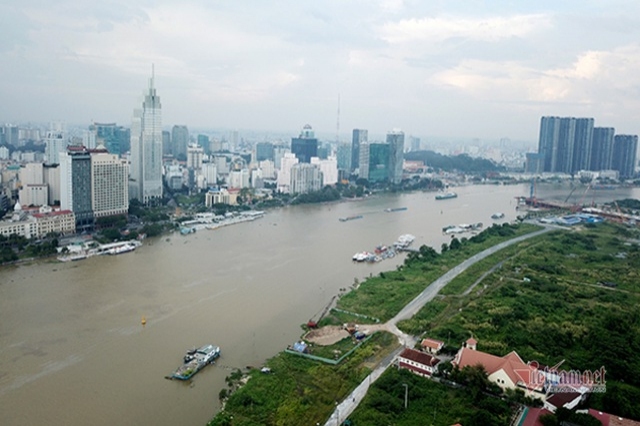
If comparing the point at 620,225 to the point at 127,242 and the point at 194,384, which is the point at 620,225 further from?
the point at 194,384

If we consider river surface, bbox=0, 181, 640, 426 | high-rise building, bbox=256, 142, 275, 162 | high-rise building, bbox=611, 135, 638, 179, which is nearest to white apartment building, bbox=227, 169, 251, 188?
river surface, bbox=0, 181, 640, 426

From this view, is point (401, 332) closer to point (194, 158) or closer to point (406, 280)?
point (406, 280)

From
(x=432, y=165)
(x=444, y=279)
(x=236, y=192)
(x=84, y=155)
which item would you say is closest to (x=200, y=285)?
(x=444, y=279)

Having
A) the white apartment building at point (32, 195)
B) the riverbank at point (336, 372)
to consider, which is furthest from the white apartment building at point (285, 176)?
the riverbank at point (336, 372)

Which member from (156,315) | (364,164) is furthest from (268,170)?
(156,315)

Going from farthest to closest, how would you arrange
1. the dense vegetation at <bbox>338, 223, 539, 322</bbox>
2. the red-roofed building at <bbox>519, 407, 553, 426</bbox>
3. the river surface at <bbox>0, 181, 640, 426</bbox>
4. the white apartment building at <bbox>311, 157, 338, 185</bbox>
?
the white apartment building at <bbox>311, 157, 338, 185</bbox>, the dense vegetation at <bbox>338, 223, 539, 322</bbox>, the river surface at <bbox>0, 181, 640, 426</bbox>, the red-roofed building at <bbox>519, 407, 553, 426</bbox>

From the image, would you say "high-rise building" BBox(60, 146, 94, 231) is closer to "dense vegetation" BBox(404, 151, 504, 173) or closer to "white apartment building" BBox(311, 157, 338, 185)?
"white apartment building" BBox(311, 157, 338, 185)
